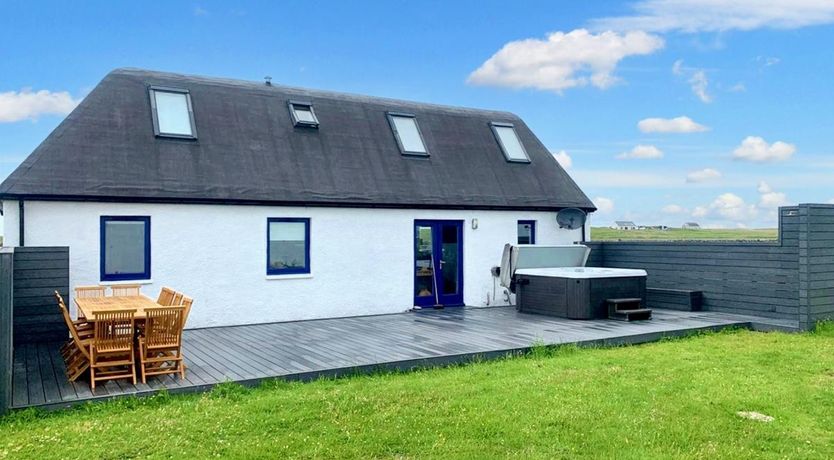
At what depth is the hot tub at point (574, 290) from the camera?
11.6 m

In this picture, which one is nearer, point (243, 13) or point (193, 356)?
point (193, 356)

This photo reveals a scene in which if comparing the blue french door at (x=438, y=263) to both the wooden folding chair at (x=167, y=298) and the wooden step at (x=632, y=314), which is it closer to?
the wooden step at (x=632, y=314)

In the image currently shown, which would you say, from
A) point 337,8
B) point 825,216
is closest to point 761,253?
point 825,216

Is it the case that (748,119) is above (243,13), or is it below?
below

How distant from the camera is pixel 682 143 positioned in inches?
661

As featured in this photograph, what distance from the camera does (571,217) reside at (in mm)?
14727

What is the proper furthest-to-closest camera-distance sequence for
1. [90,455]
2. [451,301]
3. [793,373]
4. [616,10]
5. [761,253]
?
[451,301], [616,10], [761,253], [793,373], [90,455]

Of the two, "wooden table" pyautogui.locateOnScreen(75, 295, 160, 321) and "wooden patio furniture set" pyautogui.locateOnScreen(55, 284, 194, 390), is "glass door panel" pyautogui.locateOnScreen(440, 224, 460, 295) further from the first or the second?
"wooden patio furniture set" pyautogui.locateOnScreen(55, 284, 194, 390)

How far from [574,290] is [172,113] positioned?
8.45m

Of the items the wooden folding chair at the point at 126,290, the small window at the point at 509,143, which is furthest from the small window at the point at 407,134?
the wooden folding chair at the point at 126,290

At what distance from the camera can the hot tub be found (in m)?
11.6

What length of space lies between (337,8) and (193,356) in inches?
405

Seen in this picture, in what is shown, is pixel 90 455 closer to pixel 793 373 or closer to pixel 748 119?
pixel 793 373

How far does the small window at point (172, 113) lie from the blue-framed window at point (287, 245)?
2.35 meters
